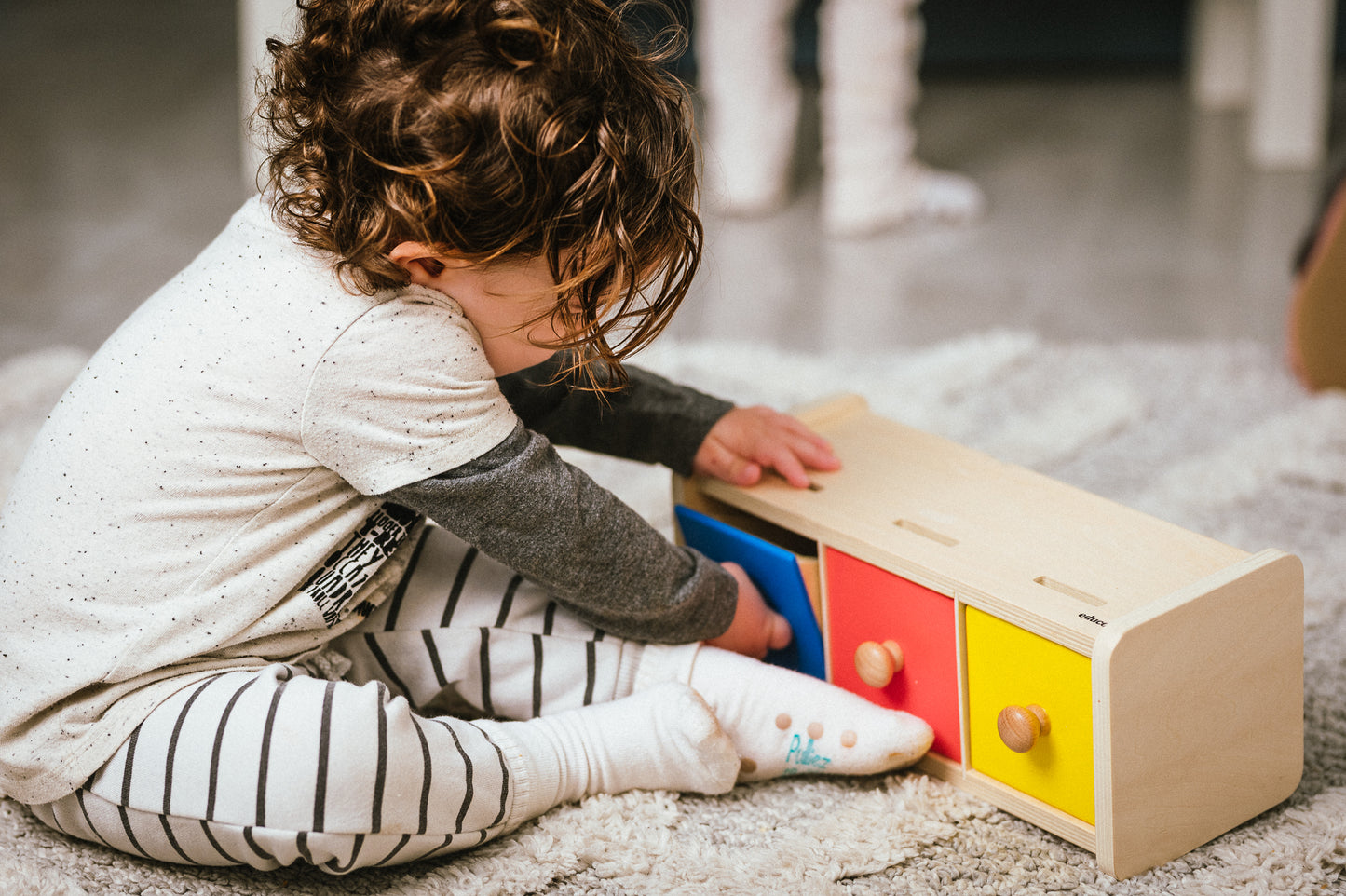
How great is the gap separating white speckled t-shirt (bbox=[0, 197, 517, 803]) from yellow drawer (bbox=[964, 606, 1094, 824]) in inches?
10.8

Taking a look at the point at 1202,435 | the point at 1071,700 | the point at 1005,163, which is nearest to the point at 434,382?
the point at 1071,700

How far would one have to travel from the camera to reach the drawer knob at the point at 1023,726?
2.26 ft

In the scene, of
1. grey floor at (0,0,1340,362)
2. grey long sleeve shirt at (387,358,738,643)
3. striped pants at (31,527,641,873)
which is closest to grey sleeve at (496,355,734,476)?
grey long sleeve shirt at (387,358,738,643)

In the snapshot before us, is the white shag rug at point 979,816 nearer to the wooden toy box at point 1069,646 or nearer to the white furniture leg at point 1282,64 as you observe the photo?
the wooden toy box at point 1069,646

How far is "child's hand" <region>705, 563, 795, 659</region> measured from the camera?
81 centimetres

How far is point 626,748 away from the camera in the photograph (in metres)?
0.74

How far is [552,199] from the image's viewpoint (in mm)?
638

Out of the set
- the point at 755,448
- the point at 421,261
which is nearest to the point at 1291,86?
the point at 755,448

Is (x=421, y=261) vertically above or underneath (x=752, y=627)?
above

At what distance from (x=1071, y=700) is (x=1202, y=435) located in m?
0.58

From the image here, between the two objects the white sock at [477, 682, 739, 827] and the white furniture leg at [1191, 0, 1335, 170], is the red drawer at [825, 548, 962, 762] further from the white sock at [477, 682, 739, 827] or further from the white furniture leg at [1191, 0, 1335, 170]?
the white furniture leg at [1191, 0, 1335, 170]

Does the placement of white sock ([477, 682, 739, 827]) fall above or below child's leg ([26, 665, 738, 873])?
below

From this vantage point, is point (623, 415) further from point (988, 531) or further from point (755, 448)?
point (988, 531)

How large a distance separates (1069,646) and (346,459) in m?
0.36
